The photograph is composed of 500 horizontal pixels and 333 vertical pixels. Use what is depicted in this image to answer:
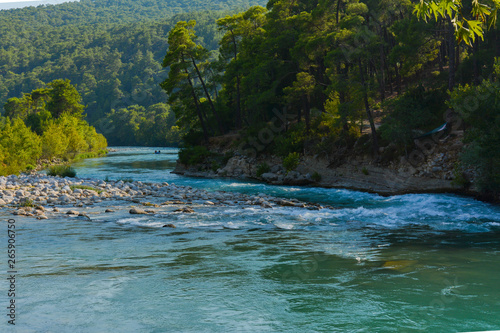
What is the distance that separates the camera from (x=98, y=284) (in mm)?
8539

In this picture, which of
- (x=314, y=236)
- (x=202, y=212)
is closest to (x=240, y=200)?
(x=202, y=212)

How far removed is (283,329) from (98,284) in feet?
13.6

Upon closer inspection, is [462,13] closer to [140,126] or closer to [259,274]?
[259,274]

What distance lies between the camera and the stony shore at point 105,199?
60.8ft

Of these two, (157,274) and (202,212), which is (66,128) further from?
(157,274)

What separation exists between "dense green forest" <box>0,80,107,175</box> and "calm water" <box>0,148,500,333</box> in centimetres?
2631

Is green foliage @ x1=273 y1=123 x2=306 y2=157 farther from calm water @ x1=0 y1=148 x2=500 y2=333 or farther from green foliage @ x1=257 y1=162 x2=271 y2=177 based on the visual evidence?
calm water @ x1=0 y1=148 x2=500 y2=333

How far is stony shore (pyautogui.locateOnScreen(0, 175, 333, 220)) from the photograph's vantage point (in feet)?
60.8

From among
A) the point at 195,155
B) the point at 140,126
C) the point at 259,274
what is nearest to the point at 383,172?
the point at 259,274

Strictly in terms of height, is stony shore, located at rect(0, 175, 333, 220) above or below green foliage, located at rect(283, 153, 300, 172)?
below

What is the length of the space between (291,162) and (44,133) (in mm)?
41330

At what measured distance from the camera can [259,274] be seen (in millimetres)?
9320

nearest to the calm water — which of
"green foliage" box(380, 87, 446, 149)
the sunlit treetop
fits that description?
the sunlit treetop

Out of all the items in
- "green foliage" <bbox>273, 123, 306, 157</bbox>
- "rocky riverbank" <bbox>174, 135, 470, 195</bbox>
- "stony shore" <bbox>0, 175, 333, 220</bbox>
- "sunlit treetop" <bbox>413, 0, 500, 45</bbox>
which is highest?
"sunlit treetop" <bbox>413, 0, 500, 45</bbox>
